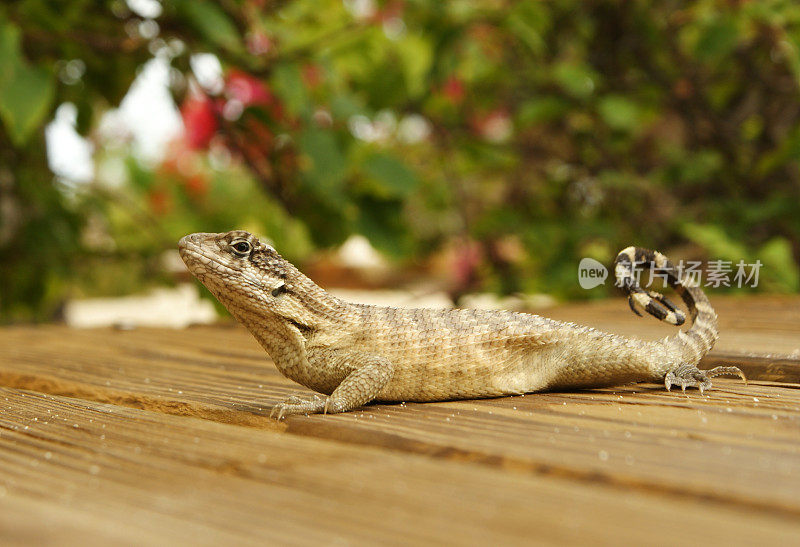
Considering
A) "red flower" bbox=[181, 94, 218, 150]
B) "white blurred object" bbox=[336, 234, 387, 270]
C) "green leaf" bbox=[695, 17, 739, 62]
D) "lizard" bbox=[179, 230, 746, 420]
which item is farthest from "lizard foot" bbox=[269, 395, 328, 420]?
"white blurred object" bbox=[336, 234, 387, 270]

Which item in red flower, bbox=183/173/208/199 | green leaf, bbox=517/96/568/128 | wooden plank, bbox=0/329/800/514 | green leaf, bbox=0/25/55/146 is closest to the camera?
wooden plank, bbox=0/329/800/514

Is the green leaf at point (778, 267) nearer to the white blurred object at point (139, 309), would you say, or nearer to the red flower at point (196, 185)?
the red flower at point (196, 185)

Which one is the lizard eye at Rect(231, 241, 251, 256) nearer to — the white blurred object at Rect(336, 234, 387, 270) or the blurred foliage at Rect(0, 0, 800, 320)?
the blurred foliage at Rect(0, 0, 800, 320)

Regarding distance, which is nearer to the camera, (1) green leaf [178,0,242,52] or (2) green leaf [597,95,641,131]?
(1) green leaf [178,0,242,52]

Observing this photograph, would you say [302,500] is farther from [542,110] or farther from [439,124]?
[439,124]

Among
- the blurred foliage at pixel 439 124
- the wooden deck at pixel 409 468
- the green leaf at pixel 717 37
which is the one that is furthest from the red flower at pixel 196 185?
the wooden deck at pixel 409 468

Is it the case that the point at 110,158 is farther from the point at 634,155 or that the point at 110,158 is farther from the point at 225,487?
the point at 225,487

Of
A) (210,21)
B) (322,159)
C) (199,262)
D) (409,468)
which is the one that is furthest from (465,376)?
(210,21)
